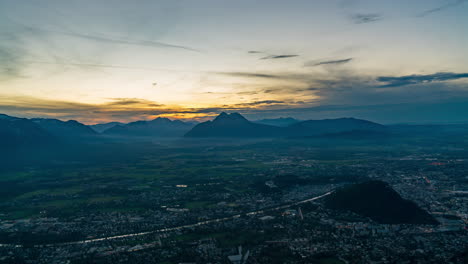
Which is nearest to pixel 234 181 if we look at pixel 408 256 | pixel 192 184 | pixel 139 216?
pixel 192 184

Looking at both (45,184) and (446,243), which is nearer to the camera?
(446,243)

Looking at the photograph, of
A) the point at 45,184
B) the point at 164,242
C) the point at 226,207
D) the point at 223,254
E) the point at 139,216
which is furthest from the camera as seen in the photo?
the point at 45,184

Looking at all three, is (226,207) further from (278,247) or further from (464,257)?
(464,257)

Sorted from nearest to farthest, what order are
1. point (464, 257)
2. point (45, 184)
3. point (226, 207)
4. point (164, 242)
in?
1. point (464, 257)
2. point (164, 242)
3. point (226, 207)
4. point (45, 184)

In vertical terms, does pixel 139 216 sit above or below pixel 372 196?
below

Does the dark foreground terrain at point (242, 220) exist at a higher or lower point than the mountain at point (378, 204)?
lower

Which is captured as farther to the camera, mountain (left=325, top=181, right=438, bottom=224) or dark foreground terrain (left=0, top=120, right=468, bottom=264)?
mountain (left=325, top=181, right=438, bottom=224)

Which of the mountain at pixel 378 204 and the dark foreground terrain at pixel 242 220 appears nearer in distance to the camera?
the dark foreground terrain at pixel 242 220

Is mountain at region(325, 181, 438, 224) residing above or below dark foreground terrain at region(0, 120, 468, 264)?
above
